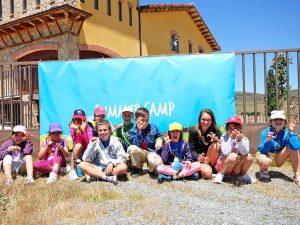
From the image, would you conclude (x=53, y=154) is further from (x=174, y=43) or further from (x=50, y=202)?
(x=174, y=43)

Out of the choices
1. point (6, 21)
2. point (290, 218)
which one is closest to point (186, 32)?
point (6, 21)

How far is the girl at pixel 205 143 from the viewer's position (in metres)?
5.80

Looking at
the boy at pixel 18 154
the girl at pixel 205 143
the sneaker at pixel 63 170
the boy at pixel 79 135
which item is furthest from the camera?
the sneaker at pixel 63 170

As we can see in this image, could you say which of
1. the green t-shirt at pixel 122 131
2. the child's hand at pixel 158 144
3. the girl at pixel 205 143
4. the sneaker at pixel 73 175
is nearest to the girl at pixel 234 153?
the girl at pixel 205 143

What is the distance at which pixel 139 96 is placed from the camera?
25.0 feet

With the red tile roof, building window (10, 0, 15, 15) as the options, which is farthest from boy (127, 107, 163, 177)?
the red tile roof

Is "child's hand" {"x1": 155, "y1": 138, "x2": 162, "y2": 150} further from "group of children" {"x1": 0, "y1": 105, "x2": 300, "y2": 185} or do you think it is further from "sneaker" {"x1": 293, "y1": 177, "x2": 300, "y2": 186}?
"sneaker" {"x1": 293, "y1": 177, "x2": 300, "y2": 186}

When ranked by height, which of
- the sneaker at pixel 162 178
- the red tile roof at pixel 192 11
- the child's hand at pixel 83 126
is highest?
the red tile roof at pixel 192 11

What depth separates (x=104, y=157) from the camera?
5.91 m

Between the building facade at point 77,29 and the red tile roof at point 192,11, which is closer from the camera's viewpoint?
the building facade at point 77,29

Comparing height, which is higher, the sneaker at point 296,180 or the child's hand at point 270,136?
the child's hand at point 270,136

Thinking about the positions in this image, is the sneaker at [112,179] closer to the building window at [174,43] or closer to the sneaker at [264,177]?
the sneaker at [264,177]

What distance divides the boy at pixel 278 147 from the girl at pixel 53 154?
10.8ft

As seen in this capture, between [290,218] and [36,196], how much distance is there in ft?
10.3
